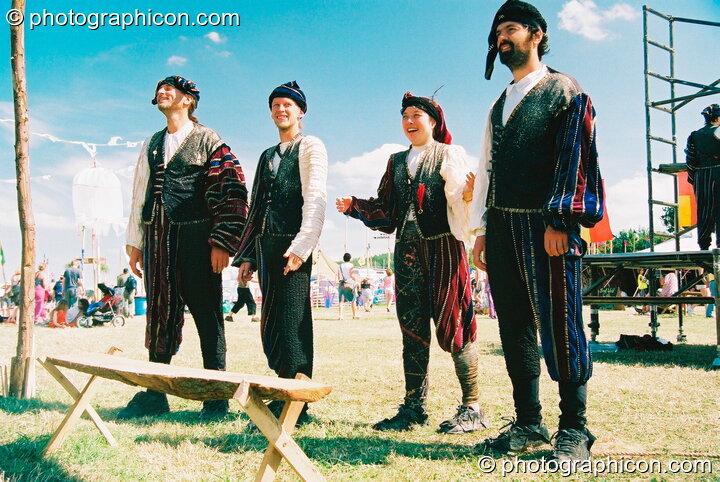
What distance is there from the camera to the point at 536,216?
102 inches

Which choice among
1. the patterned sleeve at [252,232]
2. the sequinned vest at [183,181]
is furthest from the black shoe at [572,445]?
the sequinned vest at [183,181]

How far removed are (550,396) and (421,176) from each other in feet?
6.77

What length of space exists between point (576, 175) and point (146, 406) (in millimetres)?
2989

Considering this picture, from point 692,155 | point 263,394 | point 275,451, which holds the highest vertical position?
point 692,155

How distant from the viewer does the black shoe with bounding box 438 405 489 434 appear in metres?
3.20

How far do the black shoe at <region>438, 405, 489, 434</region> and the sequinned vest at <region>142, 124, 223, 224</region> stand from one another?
6.43 feet

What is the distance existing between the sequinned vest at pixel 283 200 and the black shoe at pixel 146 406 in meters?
1.39

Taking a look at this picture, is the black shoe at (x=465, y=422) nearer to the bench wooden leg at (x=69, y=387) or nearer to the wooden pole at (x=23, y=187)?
the bench wooden leg at (x=69, y=387)

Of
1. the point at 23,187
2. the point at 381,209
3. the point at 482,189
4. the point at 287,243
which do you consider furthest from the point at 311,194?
the point at 23,187

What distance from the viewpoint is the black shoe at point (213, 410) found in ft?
11.6

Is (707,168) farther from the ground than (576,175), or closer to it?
farther from the ground

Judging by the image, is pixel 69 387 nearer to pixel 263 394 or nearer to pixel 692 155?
pixel 263 394

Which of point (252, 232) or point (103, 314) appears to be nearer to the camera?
point (252, 232)

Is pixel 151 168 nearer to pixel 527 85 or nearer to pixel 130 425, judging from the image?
pixel 130 425
